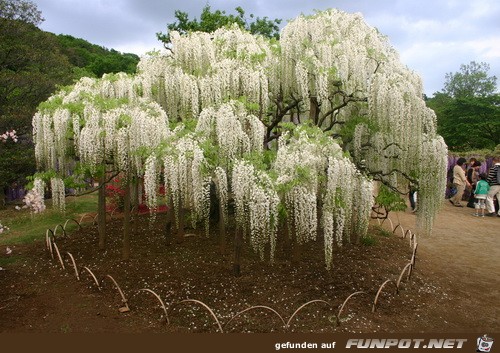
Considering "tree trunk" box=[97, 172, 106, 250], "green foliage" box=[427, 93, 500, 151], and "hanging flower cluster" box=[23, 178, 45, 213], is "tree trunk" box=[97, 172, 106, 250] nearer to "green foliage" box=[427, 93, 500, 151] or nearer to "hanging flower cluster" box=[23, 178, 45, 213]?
"hanging flower cluster" box=[23, 178, 45, 213]

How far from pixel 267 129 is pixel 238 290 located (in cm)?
399

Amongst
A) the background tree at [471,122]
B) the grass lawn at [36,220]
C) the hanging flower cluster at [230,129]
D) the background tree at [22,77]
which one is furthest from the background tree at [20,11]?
the background tree at [471,122]

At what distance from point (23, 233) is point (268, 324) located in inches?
337

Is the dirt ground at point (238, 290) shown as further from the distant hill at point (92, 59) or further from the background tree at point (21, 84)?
the distant hill at point (92, 59)

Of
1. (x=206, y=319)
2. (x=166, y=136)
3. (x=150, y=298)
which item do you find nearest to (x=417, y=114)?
(x=166, y=136)

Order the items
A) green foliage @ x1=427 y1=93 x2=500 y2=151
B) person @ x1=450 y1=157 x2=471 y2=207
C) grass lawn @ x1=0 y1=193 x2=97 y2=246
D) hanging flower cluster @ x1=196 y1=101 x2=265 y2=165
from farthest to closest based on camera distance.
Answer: green foliage @ x1=427 y1=93 x2=500 y2=151 < person @ x1=450 y1=157 x2=471 y2=207 < grass lawn @ x1=0 y1=193 x2=97 y2=246 < hanging flower cluster @ x1=196 y1=101 x2=265 y2=165

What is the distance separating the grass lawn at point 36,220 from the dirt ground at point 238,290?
124cm

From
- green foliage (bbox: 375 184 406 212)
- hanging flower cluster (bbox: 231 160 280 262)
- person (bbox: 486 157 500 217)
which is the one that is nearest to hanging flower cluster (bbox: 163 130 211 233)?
hanging flower cluster (bbox: 231 160 280 262)

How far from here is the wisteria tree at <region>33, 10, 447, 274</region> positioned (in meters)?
6.13

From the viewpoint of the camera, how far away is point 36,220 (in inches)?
503

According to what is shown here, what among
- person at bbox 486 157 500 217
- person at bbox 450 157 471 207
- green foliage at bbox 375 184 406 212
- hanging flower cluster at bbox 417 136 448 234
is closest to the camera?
hanging flower cluster at bbox 417 136 448 234

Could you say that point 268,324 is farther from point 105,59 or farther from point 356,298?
point 105,59

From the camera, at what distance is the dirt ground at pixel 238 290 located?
19.2 ft

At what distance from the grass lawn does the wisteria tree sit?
135 inches
